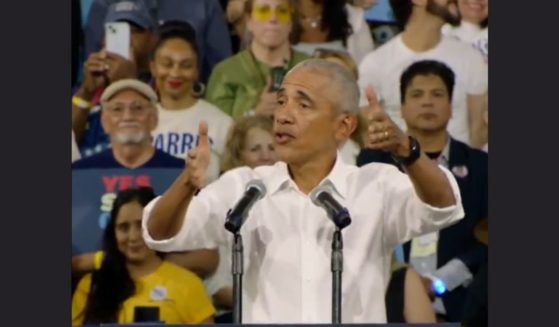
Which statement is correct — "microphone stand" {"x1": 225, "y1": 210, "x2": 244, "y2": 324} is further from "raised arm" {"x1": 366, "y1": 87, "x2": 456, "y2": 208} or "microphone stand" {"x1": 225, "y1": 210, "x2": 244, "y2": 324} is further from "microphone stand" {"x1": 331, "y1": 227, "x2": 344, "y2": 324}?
"raised arm" {"x1": 366, "y1": 87, "x2": 456, "y2": 208}

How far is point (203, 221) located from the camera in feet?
29.7

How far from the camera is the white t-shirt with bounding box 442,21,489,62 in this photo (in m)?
9.93

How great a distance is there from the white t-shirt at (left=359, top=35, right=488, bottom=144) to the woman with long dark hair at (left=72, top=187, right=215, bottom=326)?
3.74 feet

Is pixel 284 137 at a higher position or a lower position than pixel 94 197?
higher

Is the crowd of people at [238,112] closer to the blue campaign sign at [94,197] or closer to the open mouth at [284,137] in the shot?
the blue campaign sign at [94,197]

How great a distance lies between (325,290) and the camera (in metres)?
9.15

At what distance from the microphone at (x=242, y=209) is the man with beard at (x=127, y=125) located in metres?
1.67

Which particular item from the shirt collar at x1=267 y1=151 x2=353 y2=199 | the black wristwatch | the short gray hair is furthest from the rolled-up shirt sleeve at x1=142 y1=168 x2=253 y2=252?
the black wristwatch

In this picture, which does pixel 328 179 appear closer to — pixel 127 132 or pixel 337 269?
pixel 337 269

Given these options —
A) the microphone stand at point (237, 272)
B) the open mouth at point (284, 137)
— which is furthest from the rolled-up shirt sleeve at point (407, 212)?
the microphone stand at point (237, 272)

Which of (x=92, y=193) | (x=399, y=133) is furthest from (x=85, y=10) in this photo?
(x=399, y=133)

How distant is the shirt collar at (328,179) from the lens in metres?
9.20

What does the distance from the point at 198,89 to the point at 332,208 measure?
1.83 m

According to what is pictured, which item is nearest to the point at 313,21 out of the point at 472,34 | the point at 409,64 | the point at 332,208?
the point at 409,64
